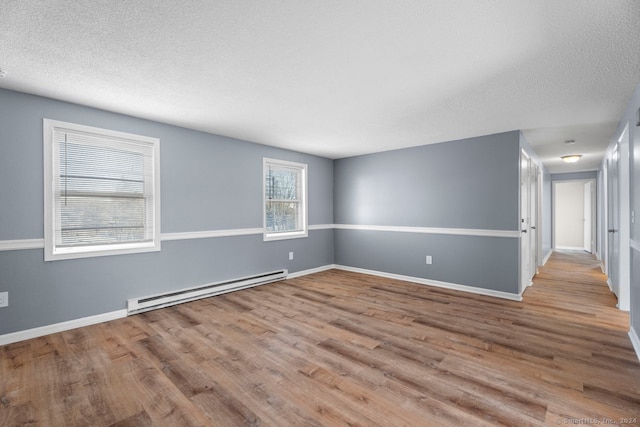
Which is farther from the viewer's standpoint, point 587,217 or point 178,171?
point 587,217

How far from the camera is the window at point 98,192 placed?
2.96 m

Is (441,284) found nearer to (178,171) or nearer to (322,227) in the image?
(322,227)

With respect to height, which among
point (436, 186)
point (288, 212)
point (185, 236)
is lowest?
point (185, 236)

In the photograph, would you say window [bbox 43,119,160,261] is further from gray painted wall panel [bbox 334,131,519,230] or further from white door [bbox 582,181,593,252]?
white door [bbox 582,181,593,252]

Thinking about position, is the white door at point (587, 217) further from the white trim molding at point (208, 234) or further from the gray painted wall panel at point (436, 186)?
the white trim molding at point (208, 234)

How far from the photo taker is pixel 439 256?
15.4 feet

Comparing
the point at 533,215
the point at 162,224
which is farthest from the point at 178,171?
the point at 533,215

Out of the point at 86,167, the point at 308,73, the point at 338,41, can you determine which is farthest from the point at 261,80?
the point at 86,167

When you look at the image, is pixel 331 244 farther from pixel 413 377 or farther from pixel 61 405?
pixel 61 405

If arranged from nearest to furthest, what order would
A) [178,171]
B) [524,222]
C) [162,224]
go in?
[162,224] → [178,171] → [524,222]

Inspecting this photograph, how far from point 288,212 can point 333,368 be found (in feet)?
11.4

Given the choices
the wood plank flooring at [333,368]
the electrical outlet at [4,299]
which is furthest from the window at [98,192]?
the wood plank flooring at [333,368]

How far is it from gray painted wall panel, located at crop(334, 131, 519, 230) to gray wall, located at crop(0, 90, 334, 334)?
789 millimetres

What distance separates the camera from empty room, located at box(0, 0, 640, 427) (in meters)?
1.77
